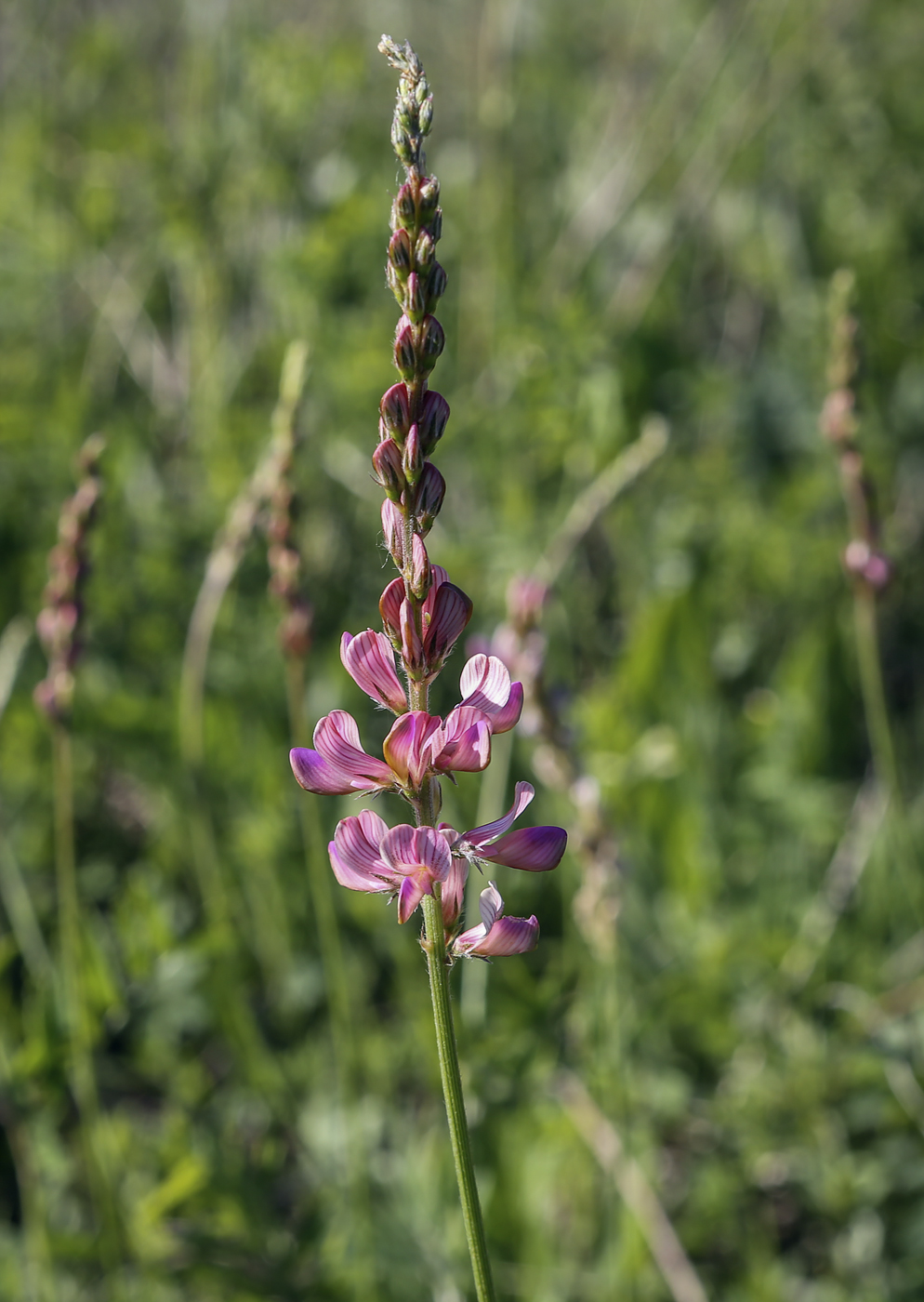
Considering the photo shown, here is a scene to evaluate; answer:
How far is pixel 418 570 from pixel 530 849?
26 cm

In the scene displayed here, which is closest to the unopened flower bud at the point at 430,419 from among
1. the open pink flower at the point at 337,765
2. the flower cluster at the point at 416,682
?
the flower cluster at the point at 416,682

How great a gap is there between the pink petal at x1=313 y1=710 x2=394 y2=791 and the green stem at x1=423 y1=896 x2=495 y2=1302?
110 millimetres

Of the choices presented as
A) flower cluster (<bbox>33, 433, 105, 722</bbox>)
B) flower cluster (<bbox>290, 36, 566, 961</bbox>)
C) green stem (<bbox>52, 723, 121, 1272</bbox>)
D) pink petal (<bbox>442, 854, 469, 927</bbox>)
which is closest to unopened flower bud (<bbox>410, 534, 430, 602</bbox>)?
flower cluster (<bbox>290, 36, 566, 961</bbox>)

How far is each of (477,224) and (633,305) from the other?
69 centimetres

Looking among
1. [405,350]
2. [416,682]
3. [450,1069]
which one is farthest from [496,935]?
[405,350]

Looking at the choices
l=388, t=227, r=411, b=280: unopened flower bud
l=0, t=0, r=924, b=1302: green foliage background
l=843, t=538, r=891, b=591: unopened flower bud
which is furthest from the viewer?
l=0, t=0, r=924, b=1302: green foliage background

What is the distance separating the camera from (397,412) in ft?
2.99

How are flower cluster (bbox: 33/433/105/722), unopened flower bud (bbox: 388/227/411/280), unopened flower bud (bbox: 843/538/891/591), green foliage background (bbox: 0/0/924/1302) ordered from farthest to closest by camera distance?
green foliage background (bbox: 0/0/924/1302) < unopened flower bud (bbox: 843/538/891/591) < flower cluster (bbox: 33/433/105/722) < unopened flower bud (bbox: 388/227/411/280)

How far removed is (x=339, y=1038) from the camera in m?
2.12

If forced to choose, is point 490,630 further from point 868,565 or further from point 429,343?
point 429,343

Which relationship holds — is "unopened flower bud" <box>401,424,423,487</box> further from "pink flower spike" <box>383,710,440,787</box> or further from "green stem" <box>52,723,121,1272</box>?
"green stem" <box>52,723,121,1272</box>

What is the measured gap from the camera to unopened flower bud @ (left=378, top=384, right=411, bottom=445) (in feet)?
2.98

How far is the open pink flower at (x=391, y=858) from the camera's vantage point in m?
0.92

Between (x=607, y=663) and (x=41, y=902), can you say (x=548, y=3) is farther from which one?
(x=41, y=902)
